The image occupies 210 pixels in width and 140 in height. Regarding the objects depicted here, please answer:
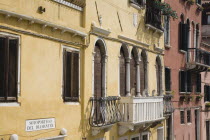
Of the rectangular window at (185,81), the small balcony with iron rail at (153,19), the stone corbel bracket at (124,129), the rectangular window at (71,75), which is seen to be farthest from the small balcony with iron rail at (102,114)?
the rectangular window at (185,81)

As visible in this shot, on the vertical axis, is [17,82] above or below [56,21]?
below

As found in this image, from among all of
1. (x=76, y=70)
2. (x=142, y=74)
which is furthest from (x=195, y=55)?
(x=76, y=70)

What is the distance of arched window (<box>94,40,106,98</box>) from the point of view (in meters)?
14.1

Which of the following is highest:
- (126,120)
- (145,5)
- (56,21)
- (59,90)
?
(145,5)

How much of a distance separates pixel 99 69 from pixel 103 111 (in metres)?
1.48

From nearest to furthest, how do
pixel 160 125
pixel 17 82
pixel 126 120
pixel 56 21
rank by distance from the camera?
pixel 17 82
pixel 56 21
pixel 126 120
pixel 160 125

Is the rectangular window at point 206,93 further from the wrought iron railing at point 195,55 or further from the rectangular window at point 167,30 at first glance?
the rectangular window at point 167,30

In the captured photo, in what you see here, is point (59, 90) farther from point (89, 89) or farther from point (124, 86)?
point (124, 86)

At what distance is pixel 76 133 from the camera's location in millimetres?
12562

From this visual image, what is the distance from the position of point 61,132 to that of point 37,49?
2.41 m

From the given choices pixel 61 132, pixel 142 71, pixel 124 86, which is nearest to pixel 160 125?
pixel 142 71

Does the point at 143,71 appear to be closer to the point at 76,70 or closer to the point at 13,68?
the point at 76,70

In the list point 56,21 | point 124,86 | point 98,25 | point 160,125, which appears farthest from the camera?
point 160,125

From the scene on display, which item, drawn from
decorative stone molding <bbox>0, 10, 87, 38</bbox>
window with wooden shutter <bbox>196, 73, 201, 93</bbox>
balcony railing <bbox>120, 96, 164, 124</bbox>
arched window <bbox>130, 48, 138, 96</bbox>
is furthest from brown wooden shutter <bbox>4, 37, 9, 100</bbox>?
window with wooden shutter <bbox>196, 73, 201, 93</bbox>
